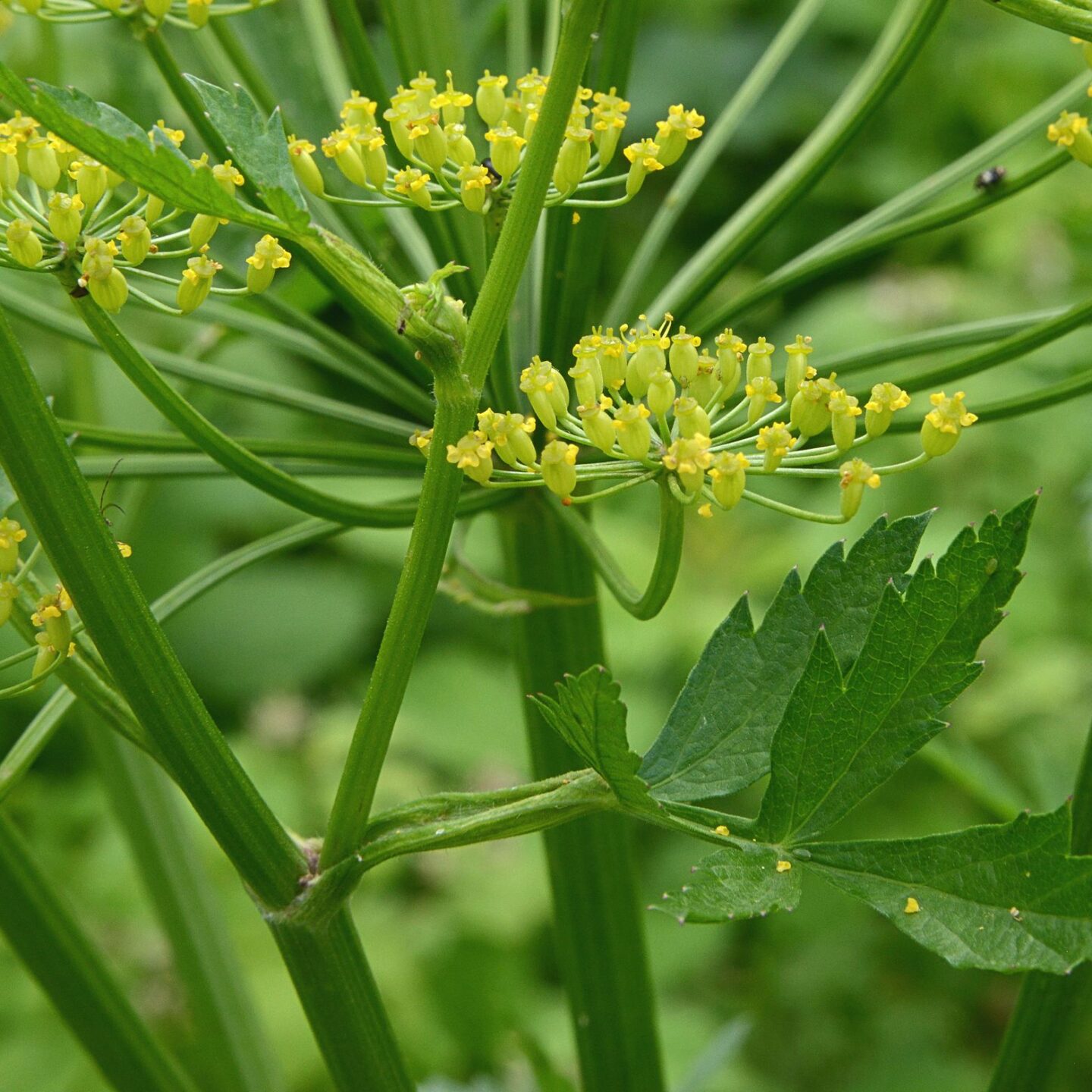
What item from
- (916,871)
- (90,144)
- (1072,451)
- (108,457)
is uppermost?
(90,144)

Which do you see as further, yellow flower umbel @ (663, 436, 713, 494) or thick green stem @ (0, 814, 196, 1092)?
thick green stem @ (0, 814, 196, 1092)

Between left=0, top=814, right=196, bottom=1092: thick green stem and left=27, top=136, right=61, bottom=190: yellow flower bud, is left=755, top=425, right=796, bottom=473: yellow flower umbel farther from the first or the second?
left=0, top=814, right=196, bottom=1092: thick green stem

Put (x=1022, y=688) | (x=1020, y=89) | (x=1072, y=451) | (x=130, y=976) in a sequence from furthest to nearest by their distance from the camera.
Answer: (x=1020, y=89) < (x=1072, y=451) < (x=1022, y=688) < (x=130, y=976)

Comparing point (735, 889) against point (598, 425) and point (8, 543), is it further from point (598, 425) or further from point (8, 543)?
point (8, 543)

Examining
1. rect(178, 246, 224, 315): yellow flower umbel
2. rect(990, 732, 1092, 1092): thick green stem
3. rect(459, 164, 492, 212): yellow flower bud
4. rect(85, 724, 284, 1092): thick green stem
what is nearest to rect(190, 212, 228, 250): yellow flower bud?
rect(178, 246, 224, 315): yellow flower umbel

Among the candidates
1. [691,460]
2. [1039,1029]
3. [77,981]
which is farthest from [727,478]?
[77,981]

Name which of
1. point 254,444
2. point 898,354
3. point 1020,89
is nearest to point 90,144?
point 254,444

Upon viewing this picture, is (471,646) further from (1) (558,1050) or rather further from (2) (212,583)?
(2) (212,583)
